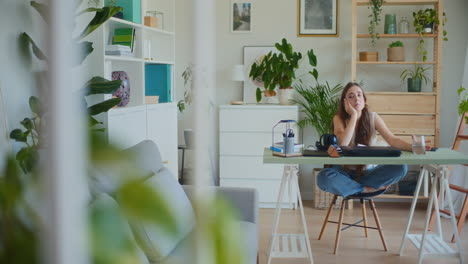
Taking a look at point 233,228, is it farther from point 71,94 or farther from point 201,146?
point 71,94

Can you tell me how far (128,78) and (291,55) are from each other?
2.01 meters

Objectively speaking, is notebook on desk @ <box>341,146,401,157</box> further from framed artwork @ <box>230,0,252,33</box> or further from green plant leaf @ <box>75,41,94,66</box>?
framed artwork @ <box>230,0,252,33</box>

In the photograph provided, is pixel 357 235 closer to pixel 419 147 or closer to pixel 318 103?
pixel 419 147

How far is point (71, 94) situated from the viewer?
425 mm

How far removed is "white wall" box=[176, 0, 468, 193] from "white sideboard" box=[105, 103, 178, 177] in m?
0.66

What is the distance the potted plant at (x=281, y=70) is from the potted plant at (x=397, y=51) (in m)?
0.79

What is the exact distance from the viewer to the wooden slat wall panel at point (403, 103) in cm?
536

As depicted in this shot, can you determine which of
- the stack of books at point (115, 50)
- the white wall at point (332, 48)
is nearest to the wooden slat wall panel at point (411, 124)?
the white wall at point (332, 48)

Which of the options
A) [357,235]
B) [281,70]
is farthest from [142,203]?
[281,70]

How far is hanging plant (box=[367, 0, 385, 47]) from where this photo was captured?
539 cm

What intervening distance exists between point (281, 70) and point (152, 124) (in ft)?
5.63

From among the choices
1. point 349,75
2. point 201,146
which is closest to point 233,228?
point 201,146

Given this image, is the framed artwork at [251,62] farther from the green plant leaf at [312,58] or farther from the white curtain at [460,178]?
the white curtain at [460,178]

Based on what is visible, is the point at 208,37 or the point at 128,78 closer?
the point at 208,37
